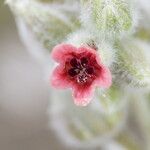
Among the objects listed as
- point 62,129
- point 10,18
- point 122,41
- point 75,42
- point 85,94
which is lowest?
point 85,94

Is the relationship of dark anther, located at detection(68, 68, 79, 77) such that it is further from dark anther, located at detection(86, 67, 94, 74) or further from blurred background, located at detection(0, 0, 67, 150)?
blurred background, located at detection(0, 0, 67, 150)

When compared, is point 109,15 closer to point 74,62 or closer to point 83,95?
point 74,62

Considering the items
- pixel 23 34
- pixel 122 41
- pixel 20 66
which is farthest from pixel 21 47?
pixel 122 41

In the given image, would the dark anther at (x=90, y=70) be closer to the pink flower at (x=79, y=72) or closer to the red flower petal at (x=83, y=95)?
the pink flower at (x=79, y=72)

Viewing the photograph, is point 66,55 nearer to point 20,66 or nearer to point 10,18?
point 10,18

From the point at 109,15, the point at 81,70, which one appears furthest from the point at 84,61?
the point at 109,15

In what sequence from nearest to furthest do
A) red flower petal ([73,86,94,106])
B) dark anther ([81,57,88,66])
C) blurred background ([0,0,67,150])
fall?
red flower petal ([73,86,94,106]), dark anther ([81,57,88,66]), blurred background ([0,0,67,150])

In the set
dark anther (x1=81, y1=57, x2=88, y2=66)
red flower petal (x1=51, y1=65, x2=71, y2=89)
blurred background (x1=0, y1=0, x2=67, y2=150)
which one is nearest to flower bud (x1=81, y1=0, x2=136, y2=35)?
dark anther (x1=81, y1=57, x2=88, y2=66)
